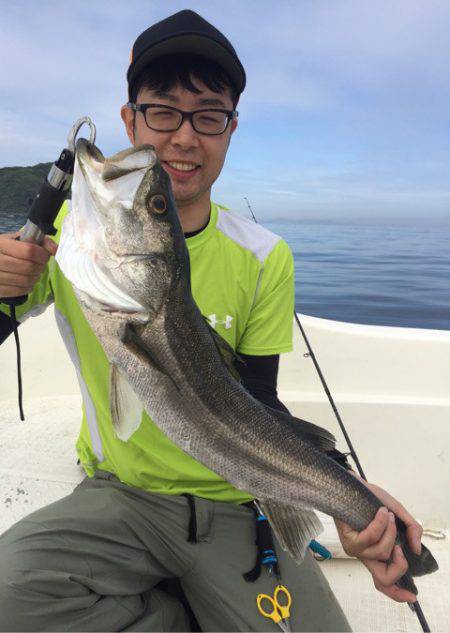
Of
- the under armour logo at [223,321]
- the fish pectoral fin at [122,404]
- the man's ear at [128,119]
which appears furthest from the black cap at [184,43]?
the fish pectoral fin at [122,404]

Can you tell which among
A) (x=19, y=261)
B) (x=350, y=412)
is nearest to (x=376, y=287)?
(x=350, y=412)

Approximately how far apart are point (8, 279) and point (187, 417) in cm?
93

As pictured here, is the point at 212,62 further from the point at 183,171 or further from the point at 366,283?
the point at 366,283

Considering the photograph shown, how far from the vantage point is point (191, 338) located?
2.04 meters

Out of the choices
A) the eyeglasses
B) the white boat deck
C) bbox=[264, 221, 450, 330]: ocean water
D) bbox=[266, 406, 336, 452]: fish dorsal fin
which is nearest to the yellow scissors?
bbox=[266, 406, 336, 452]: fish dorsal fin

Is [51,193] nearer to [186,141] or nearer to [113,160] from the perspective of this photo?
[113,160]

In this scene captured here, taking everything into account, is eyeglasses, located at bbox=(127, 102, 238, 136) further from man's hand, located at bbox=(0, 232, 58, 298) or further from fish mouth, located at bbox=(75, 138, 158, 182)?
man's hand, located at bbox=(0, 232, 58, 298)

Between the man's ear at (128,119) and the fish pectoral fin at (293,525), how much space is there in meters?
2.09

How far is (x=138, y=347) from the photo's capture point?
1997 millimetres

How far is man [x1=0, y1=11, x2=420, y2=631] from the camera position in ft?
7.66

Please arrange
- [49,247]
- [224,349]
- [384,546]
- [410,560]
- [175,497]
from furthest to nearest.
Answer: [175,497] → [410,560] → [384,546] → [224,349] → [49,247]

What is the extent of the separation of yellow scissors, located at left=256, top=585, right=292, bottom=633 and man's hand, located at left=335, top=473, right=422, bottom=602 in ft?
1.55

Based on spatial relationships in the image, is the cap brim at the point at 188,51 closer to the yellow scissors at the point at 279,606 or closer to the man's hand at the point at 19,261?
the man's hand at the point at 19,261

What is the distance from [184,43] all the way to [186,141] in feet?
1.60
